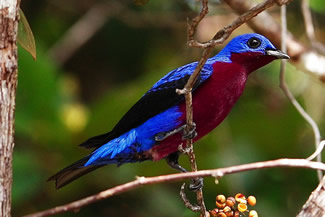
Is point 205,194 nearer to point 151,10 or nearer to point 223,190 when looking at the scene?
point 223,190

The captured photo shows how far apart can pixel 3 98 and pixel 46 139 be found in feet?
8.31

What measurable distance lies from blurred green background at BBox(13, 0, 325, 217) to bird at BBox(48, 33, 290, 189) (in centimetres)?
101

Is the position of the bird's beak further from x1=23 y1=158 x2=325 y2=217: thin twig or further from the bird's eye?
x1=23 y1=158 x2=325 y2=217: thin twig

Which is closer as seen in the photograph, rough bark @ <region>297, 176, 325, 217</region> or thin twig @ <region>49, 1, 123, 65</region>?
rough bark @ <region>297, 176, 325, 217</region>

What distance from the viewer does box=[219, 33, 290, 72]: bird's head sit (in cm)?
375

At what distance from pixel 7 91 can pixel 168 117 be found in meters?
1.23

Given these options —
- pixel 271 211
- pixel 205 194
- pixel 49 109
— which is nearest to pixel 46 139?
pixel 49 109

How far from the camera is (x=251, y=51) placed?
3.79m

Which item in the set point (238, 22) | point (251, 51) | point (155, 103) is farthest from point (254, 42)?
point (238, 22)

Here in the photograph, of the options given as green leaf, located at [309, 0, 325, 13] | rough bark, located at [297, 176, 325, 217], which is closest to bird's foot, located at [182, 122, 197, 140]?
rough bark, located at [297, 176, 325, 217]

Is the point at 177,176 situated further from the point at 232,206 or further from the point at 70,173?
the point at 70,173

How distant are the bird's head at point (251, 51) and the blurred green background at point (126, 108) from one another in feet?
3.13

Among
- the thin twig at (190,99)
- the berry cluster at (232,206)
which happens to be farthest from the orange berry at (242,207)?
the thin twig at (190,99)

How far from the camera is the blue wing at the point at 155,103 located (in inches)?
141
